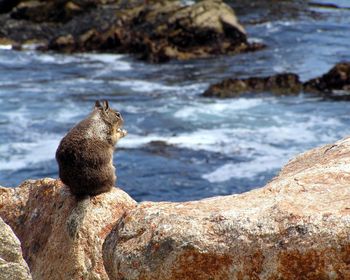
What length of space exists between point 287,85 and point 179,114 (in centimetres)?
474

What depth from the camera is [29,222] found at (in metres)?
8.20

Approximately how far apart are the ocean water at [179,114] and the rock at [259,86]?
0.66m

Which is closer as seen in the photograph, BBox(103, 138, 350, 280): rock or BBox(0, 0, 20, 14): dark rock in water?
BBox(103, 138, 350, 280): rock

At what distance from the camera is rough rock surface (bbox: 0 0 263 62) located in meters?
34.4

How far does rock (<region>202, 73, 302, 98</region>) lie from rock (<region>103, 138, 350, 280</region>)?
66.7 ft

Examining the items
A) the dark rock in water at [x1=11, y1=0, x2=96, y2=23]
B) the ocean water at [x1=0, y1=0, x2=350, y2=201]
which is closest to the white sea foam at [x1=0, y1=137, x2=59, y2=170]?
the ocean water at [x1=0, y1=0, x2=350, y2=201]

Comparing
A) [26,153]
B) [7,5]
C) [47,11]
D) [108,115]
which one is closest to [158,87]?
[26,153]

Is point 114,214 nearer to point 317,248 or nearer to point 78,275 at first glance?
point 78,275

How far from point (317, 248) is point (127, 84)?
23.6 metres

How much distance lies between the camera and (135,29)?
3653cm

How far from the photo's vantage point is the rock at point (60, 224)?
7352 mm

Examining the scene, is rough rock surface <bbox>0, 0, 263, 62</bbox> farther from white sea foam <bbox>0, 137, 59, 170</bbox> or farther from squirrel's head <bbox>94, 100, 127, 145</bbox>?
squirrel's head <bbox>94, 100, 127, 145</bbox>

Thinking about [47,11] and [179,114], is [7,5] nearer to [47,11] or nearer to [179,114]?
[47,11]

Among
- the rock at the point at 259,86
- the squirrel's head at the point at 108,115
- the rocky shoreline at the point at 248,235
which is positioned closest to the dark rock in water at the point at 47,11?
the rock at the point at 259,86
